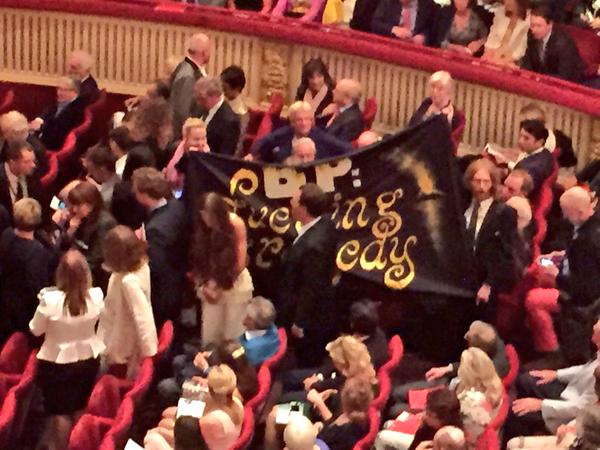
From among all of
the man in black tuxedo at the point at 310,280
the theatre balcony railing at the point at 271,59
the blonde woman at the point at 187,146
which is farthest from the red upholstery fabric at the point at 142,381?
the theatre balcony railing at the point at 271,59

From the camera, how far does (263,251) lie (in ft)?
23.3

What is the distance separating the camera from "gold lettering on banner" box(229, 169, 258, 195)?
710 cm

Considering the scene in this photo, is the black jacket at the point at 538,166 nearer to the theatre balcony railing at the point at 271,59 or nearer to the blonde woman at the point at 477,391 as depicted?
the theatre balcony railing at the point at 271,59

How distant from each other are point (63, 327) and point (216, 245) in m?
0.77

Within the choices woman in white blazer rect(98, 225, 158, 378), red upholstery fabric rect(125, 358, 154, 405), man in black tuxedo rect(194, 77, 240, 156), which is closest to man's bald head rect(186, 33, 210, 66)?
man in black tuxedo rect(194, 77, 240, 156)

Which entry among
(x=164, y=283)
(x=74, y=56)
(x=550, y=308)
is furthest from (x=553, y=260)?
(x=74, y=56)

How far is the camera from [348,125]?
840 cm

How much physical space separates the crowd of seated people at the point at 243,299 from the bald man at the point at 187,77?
574 mm

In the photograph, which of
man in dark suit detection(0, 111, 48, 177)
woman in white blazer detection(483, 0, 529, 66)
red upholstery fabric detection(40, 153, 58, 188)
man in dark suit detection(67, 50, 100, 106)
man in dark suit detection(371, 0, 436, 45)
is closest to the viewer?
man in dark suit detection(0, 111, 48, 177)

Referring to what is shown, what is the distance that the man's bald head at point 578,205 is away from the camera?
681 cm

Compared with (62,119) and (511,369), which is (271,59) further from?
(511,369)

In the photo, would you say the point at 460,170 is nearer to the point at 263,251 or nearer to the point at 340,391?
the point at 263,251

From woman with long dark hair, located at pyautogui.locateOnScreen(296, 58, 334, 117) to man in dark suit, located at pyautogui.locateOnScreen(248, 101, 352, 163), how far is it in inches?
20.0

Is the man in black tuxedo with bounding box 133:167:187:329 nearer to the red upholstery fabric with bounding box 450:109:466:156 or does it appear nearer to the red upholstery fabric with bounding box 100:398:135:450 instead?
the red upholstery fabric with bounding box 100:398:135:450
